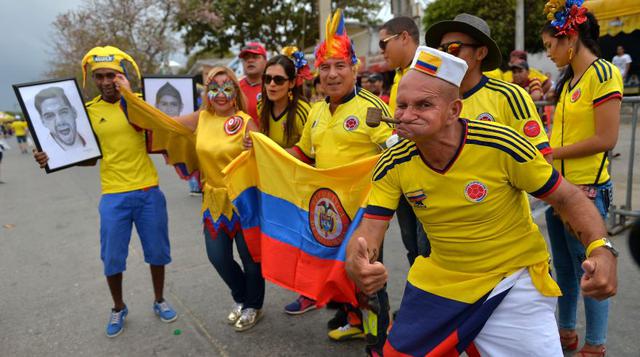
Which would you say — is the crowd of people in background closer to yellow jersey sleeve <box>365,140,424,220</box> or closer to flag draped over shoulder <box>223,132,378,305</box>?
yellow jersey sleeve <box>365,140,424,220</box>

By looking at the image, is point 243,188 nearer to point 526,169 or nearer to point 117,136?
point 117,136

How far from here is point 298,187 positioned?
10.6 feet

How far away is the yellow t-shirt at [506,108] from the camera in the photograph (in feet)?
8.07

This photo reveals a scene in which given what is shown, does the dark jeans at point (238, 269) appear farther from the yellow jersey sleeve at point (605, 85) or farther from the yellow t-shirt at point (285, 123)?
the yellow jersey sleeve at point (605, 85)

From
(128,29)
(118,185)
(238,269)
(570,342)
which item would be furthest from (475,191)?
(128,29)

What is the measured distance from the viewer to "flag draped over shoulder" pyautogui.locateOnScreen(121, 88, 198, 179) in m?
3.66

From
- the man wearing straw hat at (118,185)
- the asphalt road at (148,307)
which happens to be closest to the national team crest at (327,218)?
the asphalt road at (148,307)

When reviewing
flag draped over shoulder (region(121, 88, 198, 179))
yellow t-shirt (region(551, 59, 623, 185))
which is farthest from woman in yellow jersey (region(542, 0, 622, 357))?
flag draped over shoulder (region(121, 88, 198, 179))

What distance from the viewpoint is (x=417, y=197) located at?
80.3 inches

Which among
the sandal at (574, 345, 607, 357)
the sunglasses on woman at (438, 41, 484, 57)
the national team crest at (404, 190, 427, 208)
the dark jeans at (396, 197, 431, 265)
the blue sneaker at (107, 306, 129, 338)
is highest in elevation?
the sunglasses on woman at (438, 41, 484, 57)

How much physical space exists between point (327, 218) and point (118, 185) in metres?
1.76

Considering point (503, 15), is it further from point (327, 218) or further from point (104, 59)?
point (327, 218)

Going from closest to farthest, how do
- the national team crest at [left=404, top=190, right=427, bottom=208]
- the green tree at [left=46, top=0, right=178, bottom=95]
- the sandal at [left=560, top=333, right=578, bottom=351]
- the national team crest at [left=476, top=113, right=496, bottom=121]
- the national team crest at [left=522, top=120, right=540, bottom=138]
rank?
the national team crest at [left=404, top=190, right=427, bottom=208]
the national team crest at [left=522, top=120, right=540, bottom=138]
the national team crest at [left=476, top=113, right=496, bottom=121]
the sandal at [left=560, top=333, right=578, bottom=351]
the green tree at [left=46, top=0, right=178, bottom=95]

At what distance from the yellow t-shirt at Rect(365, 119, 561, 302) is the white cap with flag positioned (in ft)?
0.75
